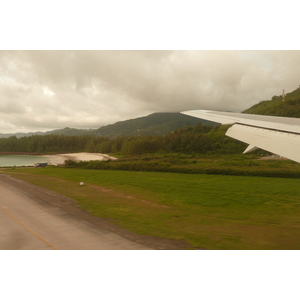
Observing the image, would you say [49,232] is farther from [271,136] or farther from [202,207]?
[271,136]

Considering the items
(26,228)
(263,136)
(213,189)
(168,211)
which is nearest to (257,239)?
(263,136)

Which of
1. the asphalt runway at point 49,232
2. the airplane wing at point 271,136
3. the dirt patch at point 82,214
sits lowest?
the asphalt runway at point 49,232

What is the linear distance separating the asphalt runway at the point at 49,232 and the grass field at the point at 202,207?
87cm

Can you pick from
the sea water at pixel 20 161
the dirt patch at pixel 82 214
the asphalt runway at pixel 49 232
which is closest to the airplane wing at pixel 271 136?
the dirt patch at pixel 82 214

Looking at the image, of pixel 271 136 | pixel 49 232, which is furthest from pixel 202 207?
pixel 49 232

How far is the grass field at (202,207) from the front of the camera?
6184mm

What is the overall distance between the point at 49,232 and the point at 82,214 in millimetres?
1673

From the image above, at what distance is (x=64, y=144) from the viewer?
196 ft

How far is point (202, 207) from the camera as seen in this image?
9.20 meters

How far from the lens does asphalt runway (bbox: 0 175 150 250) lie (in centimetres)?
583

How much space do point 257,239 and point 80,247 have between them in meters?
4.63

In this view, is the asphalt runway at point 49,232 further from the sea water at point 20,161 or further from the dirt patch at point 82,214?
the sea water at point 20,161

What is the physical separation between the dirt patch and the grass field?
28 centimetres

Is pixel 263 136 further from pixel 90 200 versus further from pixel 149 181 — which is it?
pixel 149 181
